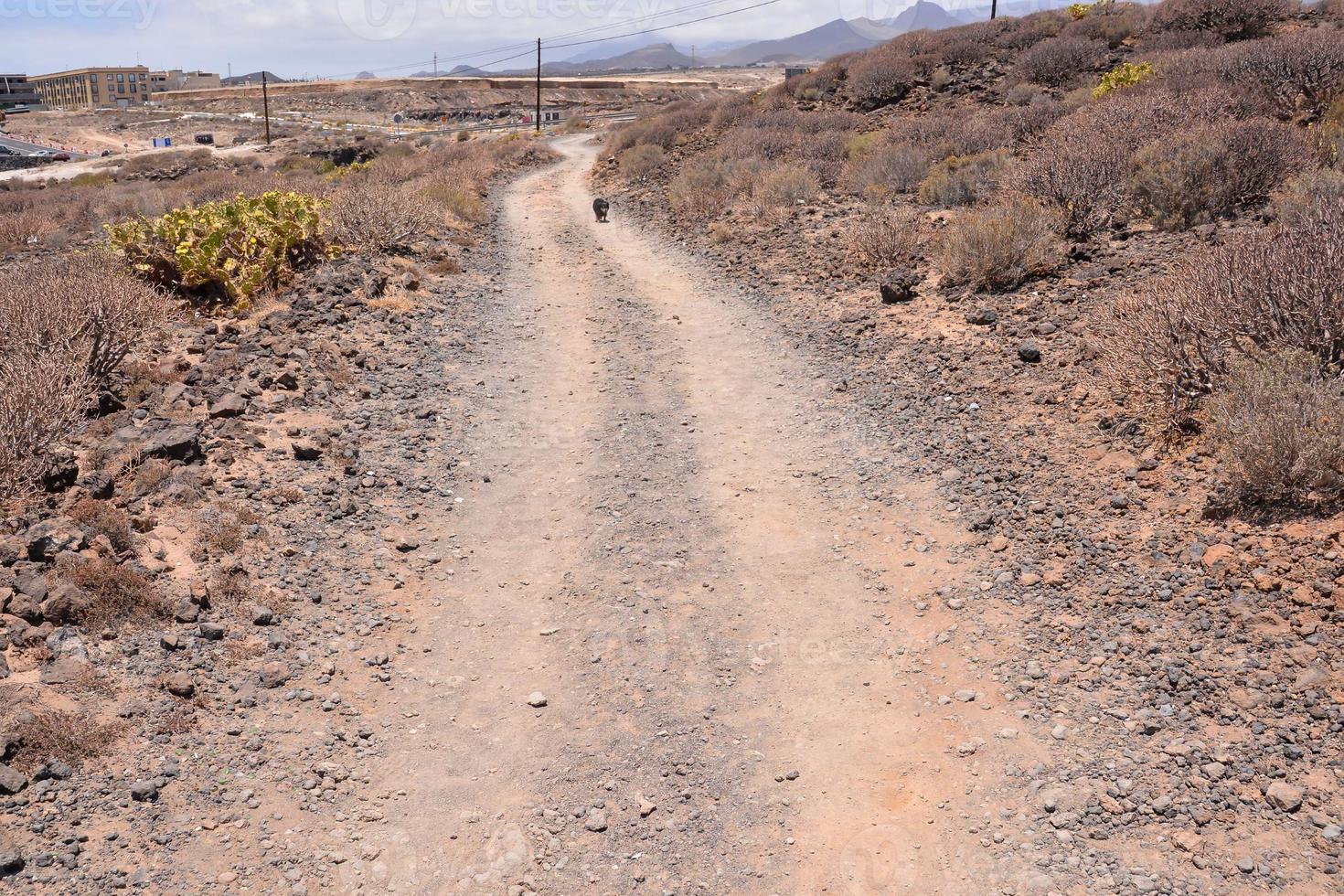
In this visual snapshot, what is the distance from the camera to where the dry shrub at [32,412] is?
19.1ft

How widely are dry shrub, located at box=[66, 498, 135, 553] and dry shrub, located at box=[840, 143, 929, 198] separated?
43.8 ft

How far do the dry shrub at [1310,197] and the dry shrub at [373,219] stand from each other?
12457 mm

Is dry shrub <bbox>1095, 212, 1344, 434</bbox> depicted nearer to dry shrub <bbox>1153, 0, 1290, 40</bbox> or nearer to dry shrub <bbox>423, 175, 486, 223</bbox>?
dry shrub <bbox>423, 175, 486, 223</bbox>

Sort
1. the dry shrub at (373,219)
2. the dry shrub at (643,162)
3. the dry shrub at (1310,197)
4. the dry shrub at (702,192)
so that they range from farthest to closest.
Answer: the dry shrub at (643,162) → the dry shrub at (702,192) → the dry shrub at (373,219) → the dry shrub at (1310,197)

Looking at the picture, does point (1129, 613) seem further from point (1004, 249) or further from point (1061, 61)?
point (1061, 61)

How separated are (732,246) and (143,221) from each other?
9.33m

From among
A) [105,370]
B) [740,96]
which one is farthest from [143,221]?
[740,96]

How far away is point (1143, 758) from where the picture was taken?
4211mm

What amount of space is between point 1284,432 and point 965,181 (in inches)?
396

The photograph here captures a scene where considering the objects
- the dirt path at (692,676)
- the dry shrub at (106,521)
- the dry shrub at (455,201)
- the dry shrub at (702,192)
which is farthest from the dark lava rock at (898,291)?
the dry shrub at (455,201)

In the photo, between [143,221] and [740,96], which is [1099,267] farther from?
[740,96]

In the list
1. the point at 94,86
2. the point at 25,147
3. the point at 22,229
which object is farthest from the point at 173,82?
the point at 22,229

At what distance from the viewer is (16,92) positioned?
165 m

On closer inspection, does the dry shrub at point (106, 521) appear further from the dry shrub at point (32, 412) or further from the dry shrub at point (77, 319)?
the dry shrub at point (77, 319)
